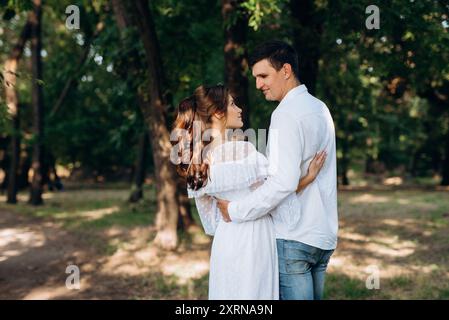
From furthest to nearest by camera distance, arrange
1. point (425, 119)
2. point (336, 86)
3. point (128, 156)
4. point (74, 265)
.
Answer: point (128, 156) < point (425, 119) < point (336, 86) < point (74, 265)

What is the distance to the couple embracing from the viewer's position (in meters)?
3.45

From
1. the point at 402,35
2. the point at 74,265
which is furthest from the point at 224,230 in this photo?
the point at 74,265

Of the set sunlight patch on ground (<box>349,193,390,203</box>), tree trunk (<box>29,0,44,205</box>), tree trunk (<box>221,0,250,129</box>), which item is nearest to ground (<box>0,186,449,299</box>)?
tree trunk (<box>29,0,44,205</box>)

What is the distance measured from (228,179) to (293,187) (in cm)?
48

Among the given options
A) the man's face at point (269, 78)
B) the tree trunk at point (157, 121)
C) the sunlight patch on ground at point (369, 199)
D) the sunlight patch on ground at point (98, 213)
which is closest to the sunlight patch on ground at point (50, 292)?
the tree trunk at point (157, 121)

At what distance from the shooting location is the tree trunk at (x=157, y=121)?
1093 centimetres

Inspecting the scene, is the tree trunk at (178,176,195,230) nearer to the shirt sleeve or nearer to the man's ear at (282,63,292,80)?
the man's ear at (282,63,292,80)

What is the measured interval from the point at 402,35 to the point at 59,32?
67.3 ft

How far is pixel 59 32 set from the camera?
26.1 meters

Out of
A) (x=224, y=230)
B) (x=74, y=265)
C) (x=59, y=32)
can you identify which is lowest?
(x=74, y=265)

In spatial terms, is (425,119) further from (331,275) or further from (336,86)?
(331,275)

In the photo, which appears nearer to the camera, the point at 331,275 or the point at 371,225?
the point at 331,275
